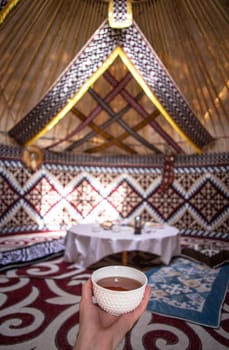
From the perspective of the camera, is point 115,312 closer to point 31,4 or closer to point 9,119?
point 31,4

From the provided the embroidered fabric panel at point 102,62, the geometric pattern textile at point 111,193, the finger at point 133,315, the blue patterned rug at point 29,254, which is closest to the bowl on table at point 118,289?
the finger at point 133,315

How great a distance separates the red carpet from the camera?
5.49ft

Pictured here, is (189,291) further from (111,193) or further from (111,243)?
(111,193)

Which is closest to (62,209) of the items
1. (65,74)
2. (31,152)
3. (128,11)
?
(31,152)

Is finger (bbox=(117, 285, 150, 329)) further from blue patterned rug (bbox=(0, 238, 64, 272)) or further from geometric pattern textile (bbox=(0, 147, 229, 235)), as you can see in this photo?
geometric pattern textile (bbox=(0, 147, 229, 235))

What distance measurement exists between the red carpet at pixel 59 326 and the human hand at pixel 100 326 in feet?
4.22

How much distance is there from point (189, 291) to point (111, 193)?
432cm

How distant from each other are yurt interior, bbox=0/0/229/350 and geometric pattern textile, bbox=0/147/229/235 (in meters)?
0.03

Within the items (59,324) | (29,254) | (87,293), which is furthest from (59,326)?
(29,254)

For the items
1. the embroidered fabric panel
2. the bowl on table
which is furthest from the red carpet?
the embroidered fabric panel

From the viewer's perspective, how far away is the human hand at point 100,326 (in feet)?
1.75

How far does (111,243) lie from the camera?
10.1ft

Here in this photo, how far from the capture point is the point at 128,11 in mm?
3291

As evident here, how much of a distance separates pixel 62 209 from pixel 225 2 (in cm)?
563
